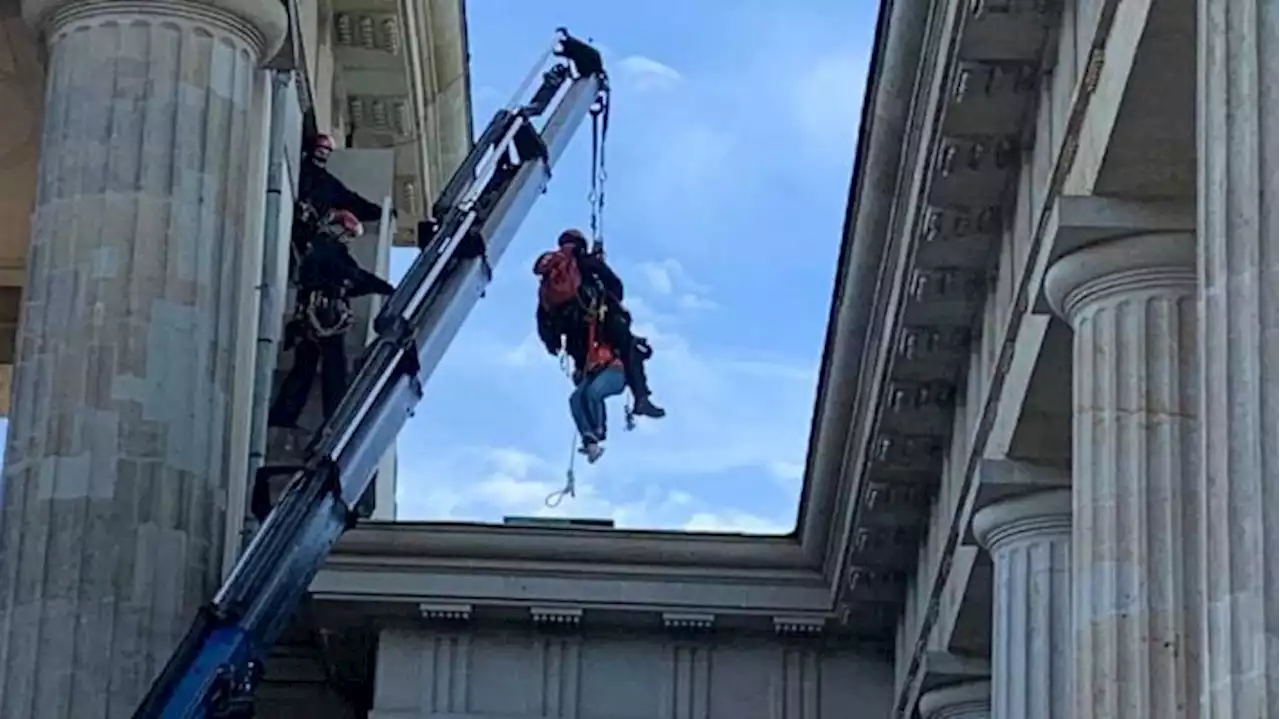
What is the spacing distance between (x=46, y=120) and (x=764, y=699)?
13050 millimetres

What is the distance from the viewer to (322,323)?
43656 millimetres

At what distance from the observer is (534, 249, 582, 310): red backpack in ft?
167

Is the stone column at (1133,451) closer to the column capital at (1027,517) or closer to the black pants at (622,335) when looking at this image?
the column capital at (1027,517)

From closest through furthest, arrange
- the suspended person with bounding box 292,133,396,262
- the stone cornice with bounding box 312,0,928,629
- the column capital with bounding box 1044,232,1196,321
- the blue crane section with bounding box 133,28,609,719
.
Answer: the column capital with bounding box 1044,232,1196,321
the blue crane section with bounding box 133,28,609,719
the suspended person with bounding box 292,133,396,262
the stone cornice with bounding box 312,0,928,629

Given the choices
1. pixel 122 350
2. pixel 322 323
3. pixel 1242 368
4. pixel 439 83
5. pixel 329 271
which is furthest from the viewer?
pixel 439 83

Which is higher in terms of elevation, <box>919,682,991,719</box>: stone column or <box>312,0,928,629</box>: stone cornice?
<box>312,0,928,629</box>: stone cornice

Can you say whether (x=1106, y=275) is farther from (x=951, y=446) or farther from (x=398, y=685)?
(x=398, y=685)

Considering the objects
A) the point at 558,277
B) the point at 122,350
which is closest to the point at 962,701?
the point at 122,350

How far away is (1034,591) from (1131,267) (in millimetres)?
6778

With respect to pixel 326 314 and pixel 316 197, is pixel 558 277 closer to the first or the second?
pixel 316 197

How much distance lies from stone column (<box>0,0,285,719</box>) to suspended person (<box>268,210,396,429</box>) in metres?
5.25

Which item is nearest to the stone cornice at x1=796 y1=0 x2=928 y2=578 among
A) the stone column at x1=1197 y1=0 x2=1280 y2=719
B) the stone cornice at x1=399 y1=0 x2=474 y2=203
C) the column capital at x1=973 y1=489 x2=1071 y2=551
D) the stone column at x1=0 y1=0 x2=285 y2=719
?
the column capital at x1=973 y1=489 x2=1071 y2=551

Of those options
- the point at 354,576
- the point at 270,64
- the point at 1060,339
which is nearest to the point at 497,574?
the point at 354,576

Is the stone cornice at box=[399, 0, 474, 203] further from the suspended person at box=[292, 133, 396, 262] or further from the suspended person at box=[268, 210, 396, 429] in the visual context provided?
the suspended person at box=[268, 210, 396, 429]
